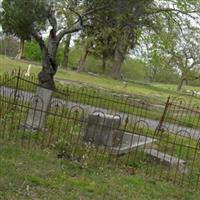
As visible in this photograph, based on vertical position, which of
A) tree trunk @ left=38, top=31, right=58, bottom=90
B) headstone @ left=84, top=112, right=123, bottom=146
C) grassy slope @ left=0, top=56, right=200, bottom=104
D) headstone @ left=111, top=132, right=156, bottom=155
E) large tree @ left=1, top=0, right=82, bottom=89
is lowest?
grassy slope @ left=0, top=56, right=200, bottom=104

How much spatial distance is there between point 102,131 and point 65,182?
7.55ft

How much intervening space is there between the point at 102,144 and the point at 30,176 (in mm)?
2340

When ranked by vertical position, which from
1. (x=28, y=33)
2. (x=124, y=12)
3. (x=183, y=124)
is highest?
(x=124, y=12)

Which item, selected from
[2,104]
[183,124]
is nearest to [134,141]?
[2,104]

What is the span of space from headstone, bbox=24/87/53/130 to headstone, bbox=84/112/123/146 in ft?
2.53

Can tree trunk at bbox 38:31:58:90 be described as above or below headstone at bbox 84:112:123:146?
above

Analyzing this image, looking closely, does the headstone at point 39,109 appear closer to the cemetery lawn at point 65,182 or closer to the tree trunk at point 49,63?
the cemetery lawn at point 65,182

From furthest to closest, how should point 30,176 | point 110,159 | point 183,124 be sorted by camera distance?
1. point 183,124
2. point 110,159
3. point 30,176

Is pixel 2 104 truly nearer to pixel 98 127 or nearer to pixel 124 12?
pixel 98 127

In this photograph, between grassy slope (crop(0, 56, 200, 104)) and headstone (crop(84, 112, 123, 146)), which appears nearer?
headstone (crop(84, 112, 123, 146))

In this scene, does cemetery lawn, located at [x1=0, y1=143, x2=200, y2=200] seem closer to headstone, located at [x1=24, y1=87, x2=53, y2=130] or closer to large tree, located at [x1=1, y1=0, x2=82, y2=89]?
headstone, located at [x1=24, y1=87, x2=53, y2=130]

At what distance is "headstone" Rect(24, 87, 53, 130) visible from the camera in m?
7.53

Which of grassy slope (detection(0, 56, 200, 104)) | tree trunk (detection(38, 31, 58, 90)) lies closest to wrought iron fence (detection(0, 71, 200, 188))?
tree trunk (detection(38, 31, 58, 90))

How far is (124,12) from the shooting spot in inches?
392
